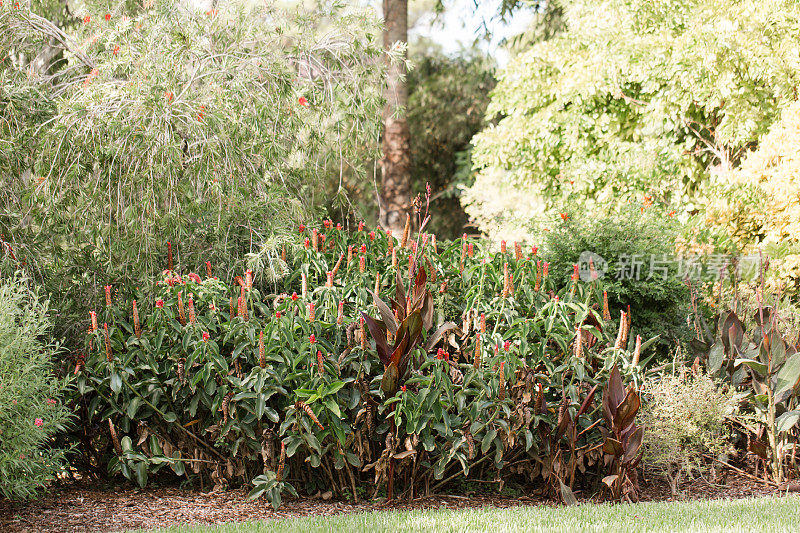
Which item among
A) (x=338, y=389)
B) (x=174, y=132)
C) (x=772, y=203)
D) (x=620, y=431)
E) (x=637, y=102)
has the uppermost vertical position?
(x=637, y=102)

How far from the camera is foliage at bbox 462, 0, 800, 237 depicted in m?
7.38

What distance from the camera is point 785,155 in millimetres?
6570

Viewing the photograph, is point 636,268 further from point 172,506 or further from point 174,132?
point 172,506

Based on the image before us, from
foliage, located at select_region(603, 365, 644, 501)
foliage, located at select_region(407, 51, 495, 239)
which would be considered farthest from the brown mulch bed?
foliage, located at select_region(407, 51, 495, 239)

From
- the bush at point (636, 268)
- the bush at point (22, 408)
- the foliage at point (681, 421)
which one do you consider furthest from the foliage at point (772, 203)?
the bush at point (22, 408)

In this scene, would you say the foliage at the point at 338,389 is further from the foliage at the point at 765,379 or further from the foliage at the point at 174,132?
the foliage at the point at 765,379

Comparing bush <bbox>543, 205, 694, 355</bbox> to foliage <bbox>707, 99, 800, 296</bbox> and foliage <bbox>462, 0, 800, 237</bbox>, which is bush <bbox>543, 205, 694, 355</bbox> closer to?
foliage <bbox>462, 0, 800, 237</bbox>

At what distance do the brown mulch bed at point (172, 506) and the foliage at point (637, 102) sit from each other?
3090 millimetres

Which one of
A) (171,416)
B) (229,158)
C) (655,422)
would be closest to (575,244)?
(655,422)

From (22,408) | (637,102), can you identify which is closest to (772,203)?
(637,102)

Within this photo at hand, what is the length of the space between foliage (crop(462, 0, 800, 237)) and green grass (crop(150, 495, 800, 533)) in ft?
11.4

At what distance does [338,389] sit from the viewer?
3.74m

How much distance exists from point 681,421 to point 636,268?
4.77 feet

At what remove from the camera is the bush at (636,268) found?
5129 millimetres
